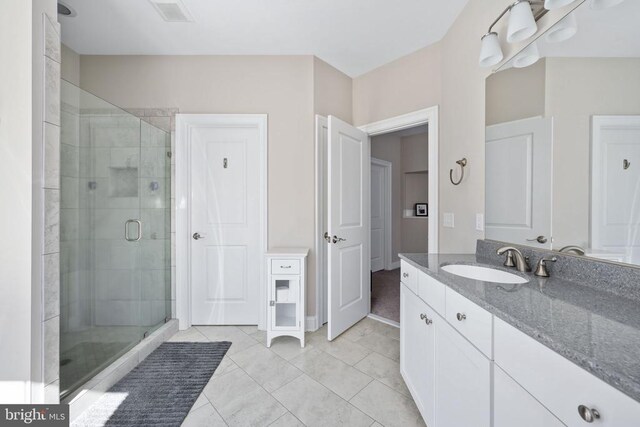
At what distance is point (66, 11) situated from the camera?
1.82 m

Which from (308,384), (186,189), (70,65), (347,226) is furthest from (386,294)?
(70,65)

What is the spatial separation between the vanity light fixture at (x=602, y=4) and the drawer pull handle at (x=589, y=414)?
135cm

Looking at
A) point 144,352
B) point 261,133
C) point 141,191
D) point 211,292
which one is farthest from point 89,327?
point 261,133

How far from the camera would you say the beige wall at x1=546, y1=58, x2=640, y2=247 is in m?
0.88

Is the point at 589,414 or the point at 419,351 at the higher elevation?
the point at 589,414

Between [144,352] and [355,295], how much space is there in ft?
5.99

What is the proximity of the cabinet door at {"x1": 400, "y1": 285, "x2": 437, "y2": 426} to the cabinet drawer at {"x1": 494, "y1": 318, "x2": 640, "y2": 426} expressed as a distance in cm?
46

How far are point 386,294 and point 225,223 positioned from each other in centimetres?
224

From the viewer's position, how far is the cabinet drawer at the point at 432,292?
1.08 metres

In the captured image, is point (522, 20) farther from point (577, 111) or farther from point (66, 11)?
point (66, 11)

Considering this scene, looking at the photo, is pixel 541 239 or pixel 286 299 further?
pixel 286 299

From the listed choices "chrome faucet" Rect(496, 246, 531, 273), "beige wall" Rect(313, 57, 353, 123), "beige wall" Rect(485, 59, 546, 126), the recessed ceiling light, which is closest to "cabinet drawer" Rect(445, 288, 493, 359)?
"chrome faucet" Rect(496, 246, 531, 273)

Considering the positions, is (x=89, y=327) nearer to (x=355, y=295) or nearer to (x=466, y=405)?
(x=355, y=295)

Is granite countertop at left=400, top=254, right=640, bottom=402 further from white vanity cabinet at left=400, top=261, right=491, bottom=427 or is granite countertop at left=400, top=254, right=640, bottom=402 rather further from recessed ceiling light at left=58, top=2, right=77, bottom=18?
→ recessed ceiling light at left=58, top=2, right=77, bottom=18
